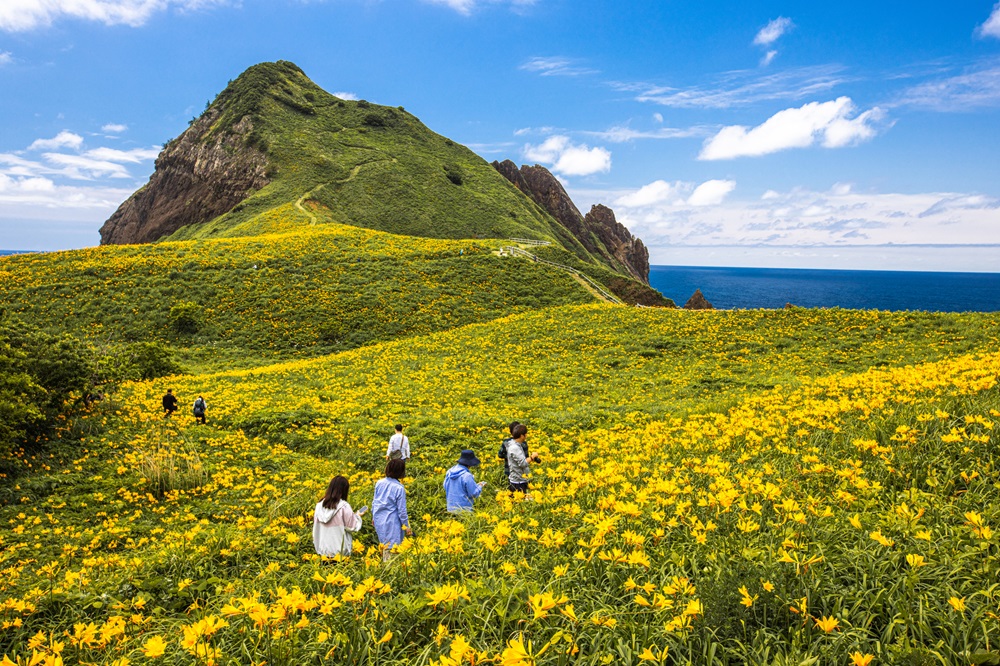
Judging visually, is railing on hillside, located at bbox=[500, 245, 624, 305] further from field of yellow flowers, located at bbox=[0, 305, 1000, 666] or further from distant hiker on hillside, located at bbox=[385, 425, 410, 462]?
distant hiker on hillside, located at bbox=[385, 425, 410, 462]

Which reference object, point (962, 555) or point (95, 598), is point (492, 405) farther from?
point (962, 555)

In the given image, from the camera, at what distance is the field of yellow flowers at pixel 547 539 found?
2.60 m

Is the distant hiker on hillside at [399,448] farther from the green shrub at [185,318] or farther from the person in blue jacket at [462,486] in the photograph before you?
the green shrub at [185,318]

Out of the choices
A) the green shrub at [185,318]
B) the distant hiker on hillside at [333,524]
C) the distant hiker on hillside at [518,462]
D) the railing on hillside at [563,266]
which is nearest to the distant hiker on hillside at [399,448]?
the distant hiker on hillside at [518,462]

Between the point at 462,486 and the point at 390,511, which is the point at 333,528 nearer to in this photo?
the point at 390,511

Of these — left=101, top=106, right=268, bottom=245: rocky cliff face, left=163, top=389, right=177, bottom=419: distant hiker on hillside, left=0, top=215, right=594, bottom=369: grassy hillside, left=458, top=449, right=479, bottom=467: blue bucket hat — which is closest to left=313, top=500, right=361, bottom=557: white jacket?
left=458, top=449, right=479, bottom=467: blue bucket hat

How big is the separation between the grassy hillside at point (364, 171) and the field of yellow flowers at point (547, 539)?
5205 cm

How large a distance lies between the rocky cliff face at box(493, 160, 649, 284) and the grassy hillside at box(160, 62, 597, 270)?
998cm

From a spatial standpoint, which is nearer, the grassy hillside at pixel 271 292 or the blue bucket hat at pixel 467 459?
the blue bucket hat at pixel 467 459

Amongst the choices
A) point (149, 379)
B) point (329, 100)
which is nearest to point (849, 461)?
point (149, 379)

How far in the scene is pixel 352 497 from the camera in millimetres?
8188

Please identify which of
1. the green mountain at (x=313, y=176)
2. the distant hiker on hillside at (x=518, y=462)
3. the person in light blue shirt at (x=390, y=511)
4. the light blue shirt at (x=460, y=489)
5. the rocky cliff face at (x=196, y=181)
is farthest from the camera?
the rocky cliff face at (x=196, y=181)

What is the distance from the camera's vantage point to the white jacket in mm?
5242

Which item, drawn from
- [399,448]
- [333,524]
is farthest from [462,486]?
[399,448]
